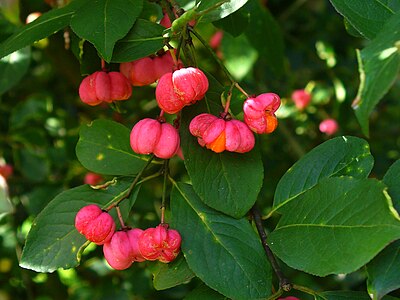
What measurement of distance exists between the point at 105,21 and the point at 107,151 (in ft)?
0.74

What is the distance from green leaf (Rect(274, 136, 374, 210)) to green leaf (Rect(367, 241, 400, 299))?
5.0 inches

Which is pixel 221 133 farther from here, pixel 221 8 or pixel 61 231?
pixel 61 231

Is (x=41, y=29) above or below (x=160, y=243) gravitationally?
above

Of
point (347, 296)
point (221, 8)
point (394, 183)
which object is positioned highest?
point (221, 8)

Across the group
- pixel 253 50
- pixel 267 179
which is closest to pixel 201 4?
pixel 253 50

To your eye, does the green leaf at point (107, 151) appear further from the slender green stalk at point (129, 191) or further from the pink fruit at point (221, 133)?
the pink fruit at point (221, 133)

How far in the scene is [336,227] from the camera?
0.87 m

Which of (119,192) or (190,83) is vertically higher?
(190,83)

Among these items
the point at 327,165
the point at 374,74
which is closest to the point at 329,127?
the point at 327,165

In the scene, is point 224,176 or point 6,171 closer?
point 224,176

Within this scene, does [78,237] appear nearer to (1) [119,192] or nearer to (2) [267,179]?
(1) [119,192]

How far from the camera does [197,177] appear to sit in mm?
990

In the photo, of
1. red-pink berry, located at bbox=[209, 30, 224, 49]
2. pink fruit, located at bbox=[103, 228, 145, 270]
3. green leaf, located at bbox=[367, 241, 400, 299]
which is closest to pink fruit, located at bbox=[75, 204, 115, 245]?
pink fruit, located at bbox=[103, 228, 145, 270]

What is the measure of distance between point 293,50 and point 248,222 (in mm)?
1474
